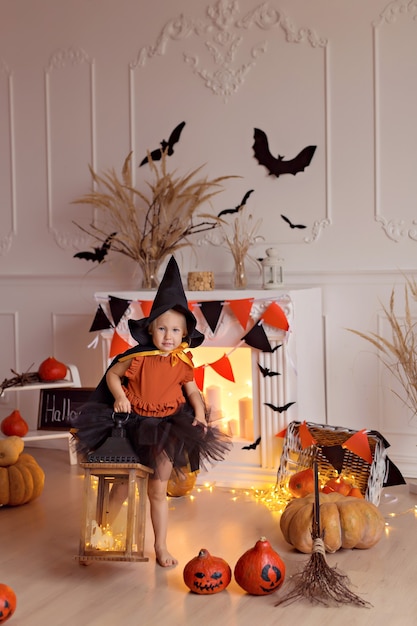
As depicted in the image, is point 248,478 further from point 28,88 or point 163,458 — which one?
point 28,88

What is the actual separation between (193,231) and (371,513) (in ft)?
6.85

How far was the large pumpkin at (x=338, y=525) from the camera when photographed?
3.17 meters

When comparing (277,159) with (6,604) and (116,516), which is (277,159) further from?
(6,604)

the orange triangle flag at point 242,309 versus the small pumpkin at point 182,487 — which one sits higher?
the orange triangle flag at point 242,309

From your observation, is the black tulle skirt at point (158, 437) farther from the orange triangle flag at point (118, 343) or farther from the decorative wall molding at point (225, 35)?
the decorative wall molding at point (225, 35)

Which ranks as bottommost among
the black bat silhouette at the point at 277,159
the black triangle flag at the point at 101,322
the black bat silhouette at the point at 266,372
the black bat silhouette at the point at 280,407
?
the black bat silhouette at the point at 280,407

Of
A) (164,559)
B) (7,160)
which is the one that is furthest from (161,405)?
(7,160)

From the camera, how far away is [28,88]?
5090mm

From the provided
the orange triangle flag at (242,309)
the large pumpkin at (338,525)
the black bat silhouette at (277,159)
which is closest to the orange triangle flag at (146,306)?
the orange triangle flag at (242,309)

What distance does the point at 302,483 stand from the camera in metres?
3.77

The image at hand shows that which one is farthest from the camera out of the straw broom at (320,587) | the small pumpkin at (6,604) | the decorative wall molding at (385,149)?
the decorative wall molding at (385,149)

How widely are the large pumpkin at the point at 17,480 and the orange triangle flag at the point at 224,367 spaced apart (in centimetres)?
103

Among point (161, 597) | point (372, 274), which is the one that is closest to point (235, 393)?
point (372, 274)

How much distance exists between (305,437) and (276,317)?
611mm
